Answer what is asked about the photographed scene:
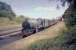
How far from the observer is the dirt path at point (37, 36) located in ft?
10.2

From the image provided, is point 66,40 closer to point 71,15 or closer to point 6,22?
point 71,15

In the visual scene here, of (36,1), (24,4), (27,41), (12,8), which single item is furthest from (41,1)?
(27,41)

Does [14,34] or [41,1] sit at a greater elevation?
[41,1]

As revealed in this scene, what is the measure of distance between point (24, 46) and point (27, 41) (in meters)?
0.09

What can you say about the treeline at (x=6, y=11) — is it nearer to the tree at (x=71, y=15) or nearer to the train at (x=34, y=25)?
the train at (x=34, y=25)

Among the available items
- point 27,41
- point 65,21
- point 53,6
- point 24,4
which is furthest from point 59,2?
point 27,41

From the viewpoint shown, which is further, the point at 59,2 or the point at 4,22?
the point at 59,2

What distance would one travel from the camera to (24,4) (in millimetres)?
3186

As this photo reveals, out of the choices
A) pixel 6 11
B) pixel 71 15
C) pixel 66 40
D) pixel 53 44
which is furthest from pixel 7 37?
pixel 71 15

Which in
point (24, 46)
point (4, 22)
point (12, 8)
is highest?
point (12, 8)

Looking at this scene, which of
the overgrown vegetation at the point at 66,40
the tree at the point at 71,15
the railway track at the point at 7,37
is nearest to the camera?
the railway track at the point at 7,37

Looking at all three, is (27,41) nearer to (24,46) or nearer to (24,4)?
(24,46)

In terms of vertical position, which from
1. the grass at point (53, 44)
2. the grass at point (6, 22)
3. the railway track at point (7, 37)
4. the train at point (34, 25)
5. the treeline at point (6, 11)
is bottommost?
the grass at point (53, 44)

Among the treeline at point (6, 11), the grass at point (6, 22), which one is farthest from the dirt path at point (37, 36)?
the treeline at point (6, 11)
